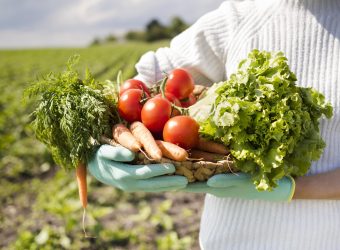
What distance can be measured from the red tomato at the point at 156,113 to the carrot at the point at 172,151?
12 cm

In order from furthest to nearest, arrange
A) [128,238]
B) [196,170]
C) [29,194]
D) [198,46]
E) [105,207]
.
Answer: [29,194]
[105,207]
[128,238]
[198,46]
[196,170]

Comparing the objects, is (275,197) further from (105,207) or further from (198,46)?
(105,207)

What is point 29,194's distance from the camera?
538cm

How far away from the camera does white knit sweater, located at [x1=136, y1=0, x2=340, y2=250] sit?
6.73 ft

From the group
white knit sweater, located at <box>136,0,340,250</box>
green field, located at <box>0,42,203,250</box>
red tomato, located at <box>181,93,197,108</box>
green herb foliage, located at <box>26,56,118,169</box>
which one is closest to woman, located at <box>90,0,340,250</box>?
white knit sweater, located at <box>136,0,340,250</box>

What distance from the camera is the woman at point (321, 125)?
2029 mm

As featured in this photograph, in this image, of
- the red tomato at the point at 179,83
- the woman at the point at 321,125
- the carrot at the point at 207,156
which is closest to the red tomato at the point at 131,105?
the red tomato at the point at 179,83

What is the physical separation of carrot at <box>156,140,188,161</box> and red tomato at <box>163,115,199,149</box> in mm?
30

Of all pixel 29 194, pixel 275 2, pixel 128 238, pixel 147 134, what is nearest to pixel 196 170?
pixel 147 134

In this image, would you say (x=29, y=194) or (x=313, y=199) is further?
(x=29, y=194)

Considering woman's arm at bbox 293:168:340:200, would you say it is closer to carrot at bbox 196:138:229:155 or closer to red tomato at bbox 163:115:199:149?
carrot at bbox 196:138:229:155

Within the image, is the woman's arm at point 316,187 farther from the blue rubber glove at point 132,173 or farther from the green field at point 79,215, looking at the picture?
the green field at point 79,215

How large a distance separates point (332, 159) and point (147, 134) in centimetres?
82

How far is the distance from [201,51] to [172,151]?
0.54m
